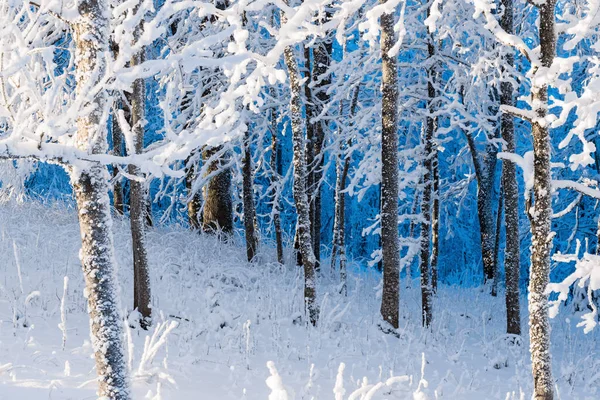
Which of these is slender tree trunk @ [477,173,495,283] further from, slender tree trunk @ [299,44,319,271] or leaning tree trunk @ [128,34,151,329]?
leaning tree trunk @ [128,34,151,329]

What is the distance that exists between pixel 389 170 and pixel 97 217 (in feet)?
18.4

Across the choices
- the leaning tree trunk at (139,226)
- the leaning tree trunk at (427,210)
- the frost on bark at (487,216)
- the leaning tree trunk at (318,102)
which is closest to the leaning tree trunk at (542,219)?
the leaning tree trunk at (139,226)

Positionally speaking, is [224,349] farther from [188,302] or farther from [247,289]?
[247,289]

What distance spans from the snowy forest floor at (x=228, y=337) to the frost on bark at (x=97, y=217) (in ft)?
3.21

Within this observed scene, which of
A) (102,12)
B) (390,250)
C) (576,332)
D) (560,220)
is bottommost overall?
(576,332)

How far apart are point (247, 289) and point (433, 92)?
480 cm

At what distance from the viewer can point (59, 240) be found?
9055mm

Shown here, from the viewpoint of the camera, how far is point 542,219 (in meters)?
4.60

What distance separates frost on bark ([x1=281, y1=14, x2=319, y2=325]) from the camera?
309 inches

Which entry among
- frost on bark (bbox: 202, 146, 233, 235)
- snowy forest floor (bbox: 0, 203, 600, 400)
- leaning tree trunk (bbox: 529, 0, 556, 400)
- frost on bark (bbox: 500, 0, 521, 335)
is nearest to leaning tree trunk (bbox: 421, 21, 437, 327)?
snowy forest floor (bbox: 0, 203, 600, 400)

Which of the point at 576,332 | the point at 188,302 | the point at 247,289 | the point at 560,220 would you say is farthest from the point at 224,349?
the point at 560,220

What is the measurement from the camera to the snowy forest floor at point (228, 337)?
5.25 metres

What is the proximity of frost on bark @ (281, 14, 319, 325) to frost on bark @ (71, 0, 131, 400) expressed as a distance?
4.65 metres

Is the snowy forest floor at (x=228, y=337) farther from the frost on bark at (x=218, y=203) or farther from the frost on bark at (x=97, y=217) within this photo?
the frost on bark at (x=97, y=217)
